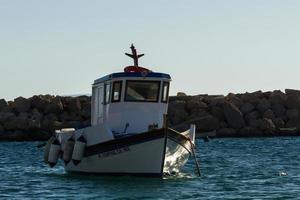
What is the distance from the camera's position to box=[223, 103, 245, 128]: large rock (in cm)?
7200

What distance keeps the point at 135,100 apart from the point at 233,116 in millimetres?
40665

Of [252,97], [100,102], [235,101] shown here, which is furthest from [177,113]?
[100,102]

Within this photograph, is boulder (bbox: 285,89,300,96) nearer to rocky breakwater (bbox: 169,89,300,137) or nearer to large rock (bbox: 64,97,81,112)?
rocky breakwater (bbox: 169,89,300,137)

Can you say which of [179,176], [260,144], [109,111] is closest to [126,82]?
[109,111]

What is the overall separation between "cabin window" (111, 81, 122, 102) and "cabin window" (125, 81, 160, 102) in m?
0.25

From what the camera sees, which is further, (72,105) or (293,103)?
(72,105)

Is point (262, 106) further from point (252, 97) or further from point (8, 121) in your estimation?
point (8, 121)

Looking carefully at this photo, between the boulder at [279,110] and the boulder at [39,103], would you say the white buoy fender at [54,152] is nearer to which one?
the boulder at [39,103]

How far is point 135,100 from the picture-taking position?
1264 inches

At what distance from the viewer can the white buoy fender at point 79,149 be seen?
31328mm

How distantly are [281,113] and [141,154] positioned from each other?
4630 centimetres

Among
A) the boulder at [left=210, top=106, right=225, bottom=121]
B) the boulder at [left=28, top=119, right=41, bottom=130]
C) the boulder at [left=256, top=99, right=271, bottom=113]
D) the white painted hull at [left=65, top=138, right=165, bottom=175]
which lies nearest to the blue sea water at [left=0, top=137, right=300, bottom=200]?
the white painted hull at [left=65, top=138, right=165, bottom=175]

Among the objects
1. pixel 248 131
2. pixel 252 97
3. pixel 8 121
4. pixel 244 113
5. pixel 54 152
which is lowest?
pixel 54 152

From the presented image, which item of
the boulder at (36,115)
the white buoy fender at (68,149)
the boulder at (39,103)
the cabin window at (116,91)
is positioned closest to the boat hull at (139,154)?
the white buoy fender at (68,149)
